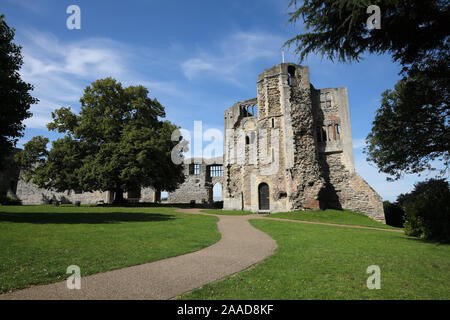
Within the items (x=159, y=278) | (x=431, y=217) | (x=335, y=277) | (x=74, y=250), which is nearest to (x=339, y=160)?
(x=431, y=217)

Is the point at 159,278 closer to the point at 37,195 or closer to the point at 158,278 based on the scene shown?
the point at 158,278

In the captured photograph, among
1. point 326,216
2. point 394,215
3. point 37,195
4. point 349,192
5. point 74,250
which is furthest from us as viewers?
point 37,195

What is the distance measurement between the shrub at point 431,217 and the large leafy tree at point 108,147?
20.4 m

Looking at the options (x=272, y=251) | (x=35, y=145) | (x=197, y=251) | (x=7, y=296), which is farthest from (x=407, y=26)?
(x=35, y=145)

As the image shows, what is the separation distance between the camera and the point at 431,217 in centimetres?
1117

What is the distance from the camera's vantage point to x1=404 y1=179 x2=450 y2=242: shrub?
413 inches

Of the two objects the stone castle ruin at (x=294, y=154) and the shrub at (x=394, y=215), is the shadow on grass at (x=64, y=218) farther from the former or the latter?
the shrub at (x=394, y=215)

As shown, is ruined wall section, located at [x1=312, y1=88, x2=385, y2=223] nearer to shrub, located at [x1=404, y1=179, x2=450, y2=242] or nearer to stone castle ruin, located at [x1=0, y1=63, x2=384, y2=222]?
stone castle ruin, located at [x1=0, y1=63, x2=384, y2=222]

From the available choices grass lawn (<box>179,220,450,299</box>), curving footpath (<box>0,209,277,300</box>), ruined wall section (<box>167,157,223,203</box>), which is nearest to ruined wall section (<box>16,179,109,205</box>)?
ruined wall section (<box>167,157,223,203</box>)

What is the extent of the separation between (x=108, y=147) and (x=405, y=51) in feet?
77.8

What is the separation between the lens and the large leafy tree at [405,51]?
7.84 metres

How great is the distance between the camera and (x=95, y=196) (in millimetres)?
39344
